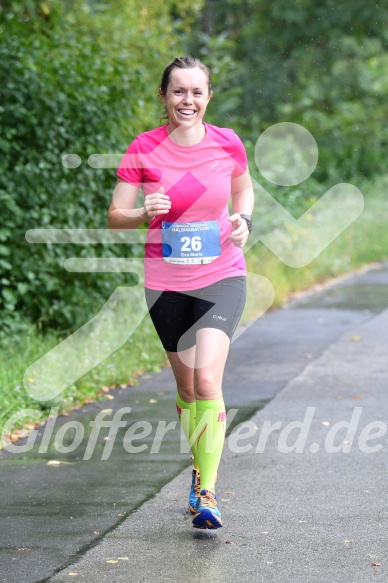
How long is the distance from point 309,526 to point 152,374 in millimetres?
4392

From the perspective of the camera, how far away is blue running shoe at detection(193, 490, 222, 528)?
4.96 meters

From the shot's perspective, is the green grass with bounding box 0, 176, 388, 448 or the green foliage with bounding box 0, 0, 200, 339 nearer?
the green grass with bounding box 0, 176, 388, 448

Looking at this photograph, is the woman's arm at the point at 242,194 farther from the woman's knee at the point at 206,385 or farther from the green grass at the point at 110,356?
the green grass at the point at 110,356

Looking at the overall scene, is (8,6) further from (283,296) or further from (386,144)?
(386,144)

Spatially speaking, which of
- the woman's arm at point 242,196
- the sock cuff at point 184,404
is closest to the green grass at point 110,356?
the sock cuff at point 184,404

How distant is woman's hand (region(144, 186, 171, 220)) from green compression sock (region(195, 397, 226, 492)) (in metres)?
0.91

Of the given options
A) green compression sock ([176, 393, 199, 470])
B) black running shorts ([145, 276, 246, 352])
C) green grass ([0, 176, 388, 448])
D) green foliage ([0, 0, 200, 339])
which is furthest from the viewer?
green foliage ([0, 0, 200, 339])

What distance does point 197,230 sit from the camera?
5.07 metres

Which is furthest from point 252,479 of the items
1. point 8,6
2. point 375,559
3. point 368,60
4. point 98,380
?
point 368,60

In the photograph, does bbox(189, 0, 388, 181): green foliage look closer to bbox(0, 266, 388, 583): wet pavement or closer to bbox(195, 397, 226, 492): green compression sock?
bbox(0, 266, 388, 583): wet pavement

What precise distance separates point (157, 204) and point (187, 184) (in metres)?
0.27

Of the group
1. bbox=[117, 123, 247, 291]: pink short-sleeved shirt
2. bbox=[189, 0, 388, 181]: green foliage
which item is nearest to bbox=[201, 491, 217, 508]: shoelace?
bbox=[117, 123, 247, 291]: pink short-sleeved shirt

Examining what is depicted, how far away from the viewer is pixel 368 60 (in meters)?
27.8

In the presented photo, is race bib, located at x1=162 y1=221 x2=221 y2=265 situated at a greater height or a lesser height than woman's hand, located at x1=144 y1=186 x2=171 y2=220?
lesser
